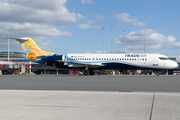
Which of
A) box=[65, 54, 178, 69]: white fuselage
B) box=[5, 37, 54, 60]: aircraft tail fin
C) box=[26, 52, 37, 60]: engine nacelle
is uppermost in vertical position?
box=[5, 37, 54, 60]: aircraft tail fin

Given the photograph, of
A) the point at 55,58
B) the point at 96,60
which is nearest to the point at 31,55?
the point at 55,58

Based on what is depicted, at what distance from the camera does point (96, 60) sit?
3906cm

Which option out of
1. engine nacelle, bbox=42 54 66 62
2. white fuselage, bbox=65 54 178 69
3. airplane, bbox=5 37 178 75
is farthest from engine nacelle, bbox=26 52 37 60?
white fuselage, bbox=65 54 178 69

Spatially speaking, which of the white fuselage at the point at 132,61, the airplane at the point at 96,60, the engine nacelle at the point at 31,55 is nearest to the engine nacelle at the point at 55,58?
the airplane at the point at 96,60

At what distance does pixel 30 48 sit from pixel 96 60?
45.3 ft

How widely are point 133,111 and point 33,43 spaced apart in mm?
37090

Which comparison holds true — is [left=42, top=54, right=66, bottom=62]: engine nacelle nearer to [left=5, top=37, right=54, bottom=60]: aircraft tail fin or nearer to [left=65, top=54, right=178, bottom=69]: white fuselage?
[left=65, top=54, right=178, bottom=69]: white fuselage

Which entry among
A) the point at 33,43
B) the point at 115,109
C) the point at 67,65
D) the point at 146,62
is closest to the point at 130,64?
the point at 146,62

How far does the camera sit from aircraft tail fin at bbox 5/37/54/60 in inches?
1635

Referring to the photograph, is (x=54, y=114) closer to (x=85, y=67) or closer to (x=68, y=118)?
(x=68, y=118)

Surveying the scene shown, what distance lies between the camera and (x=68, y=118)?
667 centimetres

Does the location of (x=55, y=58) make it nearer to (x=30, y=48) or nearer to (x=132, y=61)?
(x=30, y=48)

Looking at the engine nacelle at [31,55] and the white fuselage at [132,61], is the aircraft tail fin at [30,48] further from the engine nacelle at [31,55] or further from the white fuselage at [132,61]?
the white fuselage at [132,61]

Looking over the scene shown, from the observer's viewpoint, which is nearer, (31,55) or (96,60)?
(96,60)
